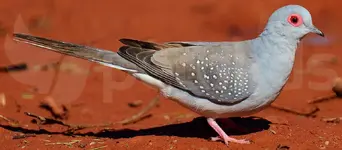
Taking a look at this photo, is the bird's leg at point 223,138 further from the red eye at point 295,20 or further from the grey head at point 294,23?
the red eye at point 295,20

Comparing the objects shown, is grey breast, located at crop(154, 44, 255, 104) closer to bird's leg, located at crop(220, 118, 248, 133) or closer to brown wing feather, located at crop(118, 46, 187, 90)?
brown wing feather, located at crop(118, 46, 187, 90)

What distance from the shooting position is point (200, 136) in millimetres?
5941

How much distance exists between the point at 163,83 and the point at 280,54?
0.99 m

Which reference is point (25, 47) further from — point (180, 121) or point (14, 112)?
point (180, 121)

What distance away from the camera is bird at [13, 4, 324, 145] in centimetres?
546

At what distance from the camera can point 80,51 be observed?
5930mm

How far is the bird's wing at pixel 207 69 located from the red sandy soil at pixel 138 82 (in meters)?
0.43

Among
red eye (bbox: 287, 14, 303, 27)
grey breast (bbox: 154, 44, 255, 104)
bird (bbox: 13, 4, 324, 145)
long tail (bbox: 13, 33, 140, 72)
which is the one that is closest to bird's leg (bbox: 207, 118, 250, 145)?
bird (bbox: 13, 4, 324, 145)

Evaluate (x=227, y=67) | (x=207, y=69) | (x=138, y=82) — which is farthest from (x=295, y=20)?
(x=138, y=82)

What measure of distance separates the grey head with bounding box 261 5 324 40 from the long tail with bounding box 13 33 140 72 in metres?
1.24

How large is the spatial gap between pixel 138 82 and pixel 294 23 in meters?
3.82

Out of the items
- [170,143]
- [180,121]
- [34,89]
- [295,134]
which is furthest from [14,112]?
[295,134]

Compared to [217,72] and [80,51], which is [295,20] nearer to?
[217,72]

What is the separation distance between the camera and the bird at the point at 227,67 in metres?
5.46
